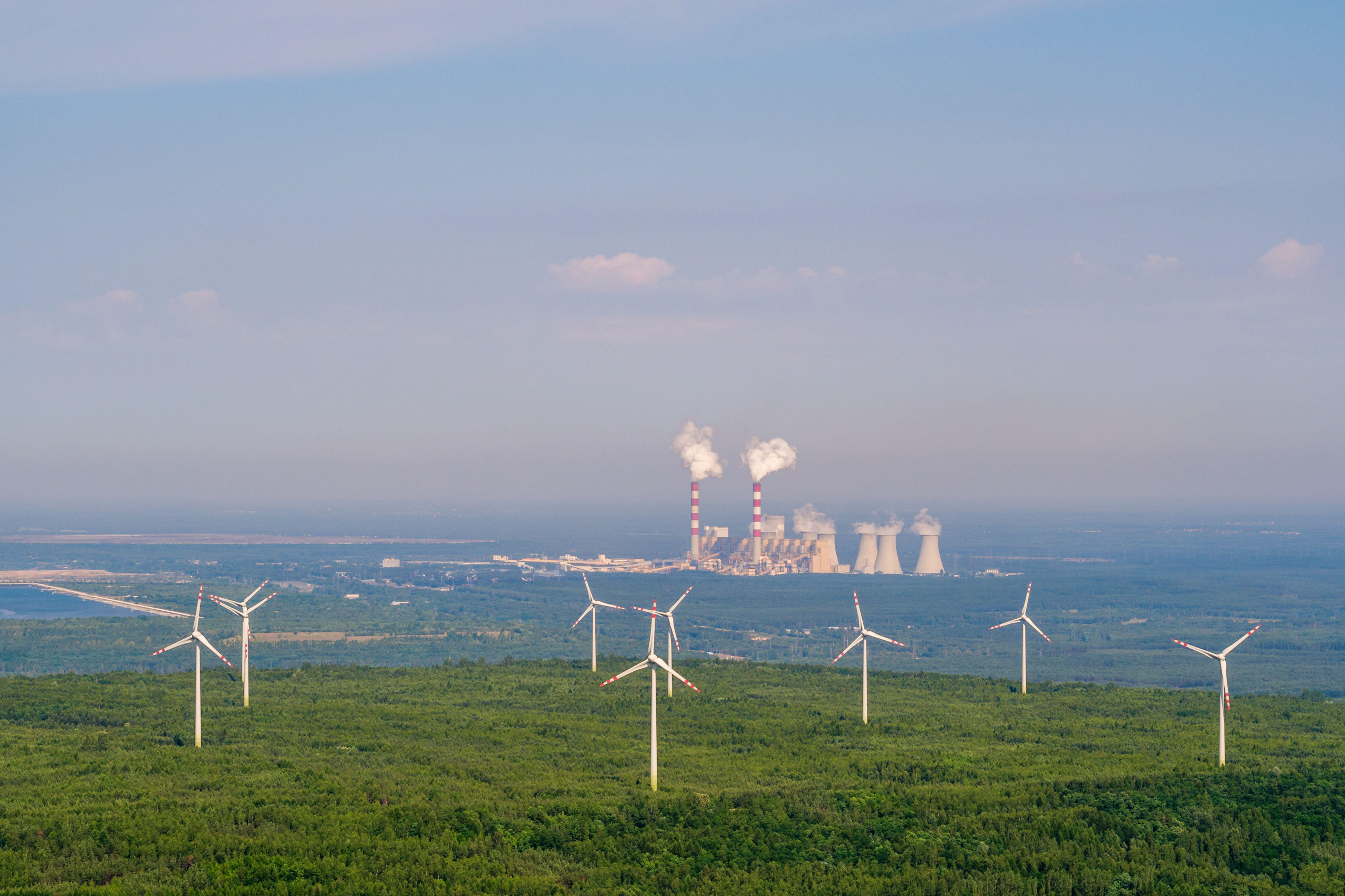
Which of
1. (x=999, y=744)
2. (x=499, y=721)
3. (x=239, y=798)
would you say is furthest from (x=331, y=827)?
Answer: (x=999, y=744)

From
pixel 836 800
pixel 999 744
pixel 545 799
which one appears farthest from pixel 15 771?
pixel 999 744

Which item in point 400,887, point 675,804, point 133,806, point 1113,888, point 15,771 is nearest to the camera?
point 400,887

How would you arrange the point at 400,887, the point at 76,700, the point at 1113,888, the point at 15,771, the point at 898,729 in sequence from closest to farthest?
the point at 400,887 < the point at 1113,888 < the point at 15,771 < the point at 898,729 < the point at 76,700

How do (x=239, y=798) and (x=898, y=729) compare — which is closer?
(x=239, y=798)

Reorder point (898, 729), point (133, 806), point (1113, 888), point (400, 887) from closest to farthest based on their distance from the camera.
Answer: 1. point (400, 887)
2. point (1113, 888)
3. point (133, 806)
4. point (898, 729)

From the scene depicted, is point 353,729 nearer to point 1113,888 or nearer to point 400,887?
point 400,887

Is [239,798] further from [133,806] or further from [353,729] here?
[353,729]
